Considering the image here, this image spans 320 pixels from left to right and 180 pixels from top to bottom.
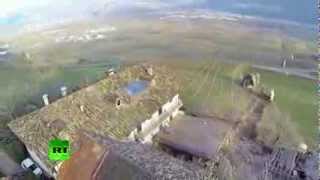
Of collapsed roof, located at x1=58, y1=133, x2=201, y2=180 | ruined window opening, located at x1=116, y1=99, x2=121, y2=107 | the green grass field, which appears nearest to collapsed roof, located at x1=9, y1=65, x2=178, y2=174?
ruined window opening, located at x1=116, y1=99, x2=121, y2=107

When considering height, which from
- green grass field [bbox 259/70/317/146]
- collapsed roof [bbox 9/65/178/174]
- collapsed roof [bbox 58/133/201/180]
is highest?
collapsed roof [bbox 58/133/201/180]

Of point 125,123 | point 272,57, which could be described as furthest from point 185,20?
Answer: point 125,123

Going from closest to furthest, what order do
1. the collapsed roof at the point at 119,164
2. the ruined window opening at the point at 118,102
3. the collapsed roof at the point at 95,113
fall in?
the collapsed roof at the point at 119,164, the collapsed roof at the point at 95,113, the ruined window opening at the point at 118,102

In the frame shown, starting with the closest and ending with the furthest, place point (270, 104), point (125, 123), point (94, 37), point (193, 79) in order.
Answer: point (125, 123)
point (270, 104)
point (193, 79)
point (94, 37)

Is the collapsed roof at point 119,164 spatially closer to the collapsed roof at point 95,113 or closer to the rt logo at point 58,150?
the rt logo at point 58,150

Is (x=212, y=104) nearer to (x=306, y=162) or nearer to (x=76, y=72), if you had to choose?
(x=306, y=162)

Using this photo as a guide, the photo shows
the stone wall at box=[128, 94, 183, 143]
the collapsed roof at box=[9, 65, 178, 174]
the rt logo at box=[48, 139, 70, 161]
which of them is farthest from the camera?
the stone wall at box=[128, 94, 183, 143]

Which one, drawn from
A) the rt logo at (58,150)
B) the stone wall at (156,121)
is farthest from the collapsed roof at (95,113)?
the rt logo at (58,150)

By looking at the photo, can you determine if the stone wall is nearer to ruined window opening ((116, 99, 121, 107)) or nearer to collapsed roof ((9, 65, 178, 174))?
collapsed roof ((9, 65, 178, 174))
